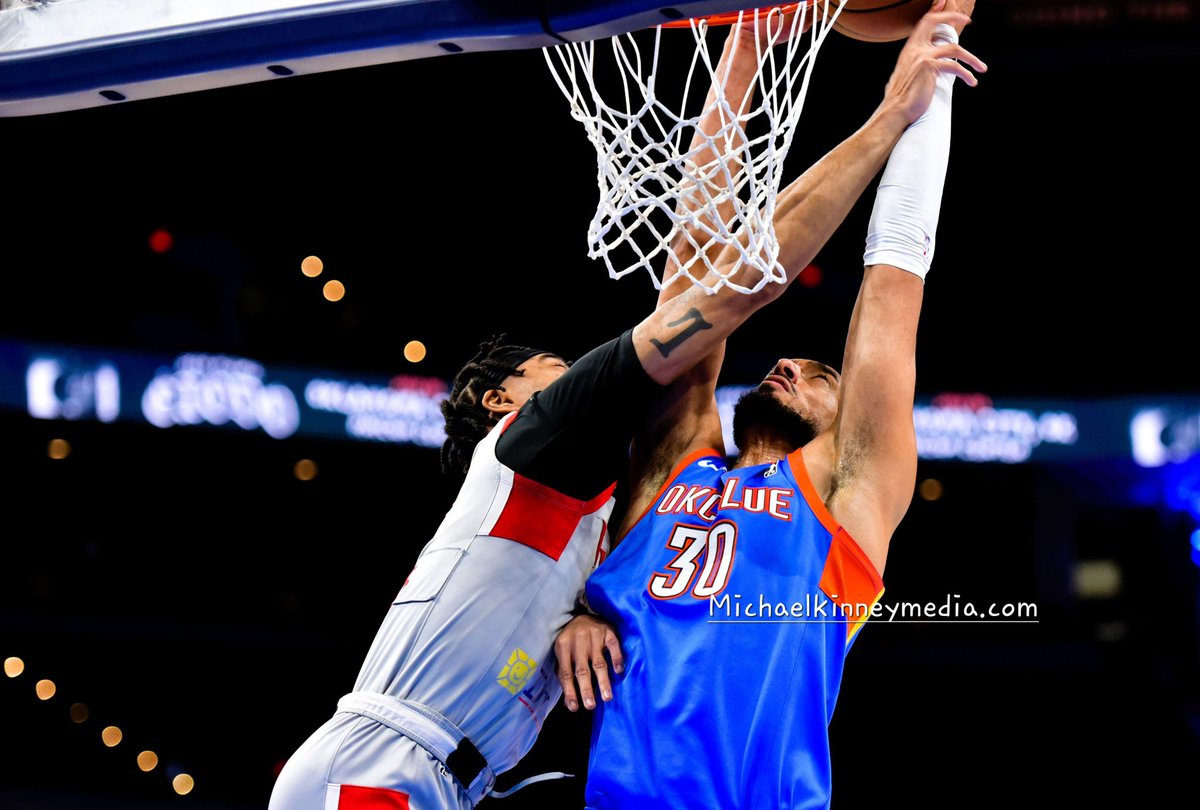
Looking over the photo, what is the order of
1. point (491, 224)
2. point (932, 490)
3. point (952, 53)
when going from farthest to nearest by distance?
point (491, 224) < point (932, 490) < point (952, 53)

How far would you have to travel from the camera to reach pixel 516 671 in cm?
268

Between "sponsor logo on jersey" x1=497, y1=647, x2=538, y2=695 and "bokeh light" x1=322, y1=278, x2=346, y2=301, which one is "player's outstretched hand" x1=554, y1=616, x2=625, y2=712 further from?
"bokeh light" x1=322, y1=278, x2=346, y2=301

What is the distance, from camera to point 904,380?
265cm

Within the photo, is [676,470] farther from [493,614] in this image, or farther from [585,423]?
[493,614]

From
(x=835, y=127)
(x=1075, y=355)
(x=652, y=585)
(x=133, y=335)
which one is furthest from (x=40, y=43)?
(x=1075, y=355)

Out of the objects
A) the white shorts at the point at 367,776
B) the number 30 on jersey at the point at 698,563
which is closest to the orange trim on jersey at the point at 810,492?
the number 30 on jersey at the point at 698,563

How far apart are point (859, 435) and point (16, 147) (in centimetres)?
675

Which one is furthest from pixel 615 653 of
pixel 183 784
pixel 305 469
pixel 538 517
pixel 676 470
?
pixel 305 469

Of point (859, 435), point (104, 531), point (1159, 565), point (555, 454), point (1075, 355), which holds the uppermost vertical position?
point (1075, 355)

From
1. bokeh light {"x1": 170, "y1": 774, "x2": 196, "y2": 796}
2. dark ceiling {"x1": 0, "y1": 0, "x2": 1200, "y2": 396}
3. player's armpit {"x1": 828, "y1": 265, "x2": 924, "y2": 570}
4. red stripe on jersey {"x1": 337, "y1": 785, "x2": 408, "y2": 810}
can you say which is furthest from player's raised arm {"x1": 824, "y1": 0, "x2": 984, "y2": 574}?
bokeh light {"x1": 170, "y1": 774, "x2": 196, "y2": 796}

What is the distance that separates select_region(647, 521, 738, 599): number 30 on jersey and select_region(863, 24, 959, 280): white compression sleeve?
70cm

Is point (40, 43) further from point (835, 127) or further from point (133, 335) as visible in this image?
point (835, 127)

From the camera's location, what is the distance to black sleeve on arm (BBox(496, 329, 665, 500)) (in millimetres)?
2531

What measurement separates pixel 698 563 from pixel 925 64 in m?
1.24
